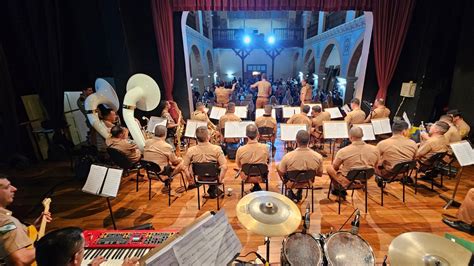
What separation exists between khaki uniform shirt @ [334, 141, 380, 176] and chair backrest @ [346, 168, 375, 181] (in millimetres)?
142

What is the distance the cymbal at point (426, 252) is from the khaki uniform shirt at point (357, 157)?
1999 millimetres

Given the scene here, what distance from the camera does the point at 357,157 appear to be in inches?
140

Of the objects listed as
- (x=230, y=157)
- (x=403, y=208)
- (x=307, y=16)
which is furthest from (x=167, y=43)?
(x=307, y=16)

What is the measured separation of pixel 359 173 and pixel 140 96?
4.35m

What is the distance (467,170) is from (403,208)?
282 centimetres

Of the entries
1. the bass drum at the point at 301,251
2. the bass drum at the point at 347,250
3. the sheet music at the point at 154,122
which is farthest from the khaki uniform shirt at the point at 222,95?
the bass drum at the point at 347,250

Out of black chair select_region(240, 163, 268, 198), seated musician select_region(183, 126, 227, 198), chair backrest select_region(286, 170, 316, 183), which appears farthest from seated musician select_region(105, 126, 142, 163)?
chair backrest select_region(286, 170, 316, 183)

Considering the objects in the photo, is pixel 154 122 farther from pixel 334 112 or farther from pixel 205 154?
pixel 334 112

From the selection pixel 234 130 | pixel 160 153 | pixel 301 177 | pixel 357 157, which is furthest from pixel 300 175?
pixel 160 153

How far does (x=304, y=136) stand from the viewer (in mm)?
3508

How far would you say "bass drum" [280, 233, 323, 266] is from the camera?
6.56ft

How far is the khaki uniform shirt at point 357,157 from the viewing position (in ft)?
11.7

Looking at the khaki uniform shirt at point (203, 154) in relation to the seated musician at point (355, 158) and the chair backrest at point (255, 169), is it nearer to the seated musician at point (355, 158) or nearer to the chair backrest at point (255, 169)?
the chair backrest at point (255, 169)

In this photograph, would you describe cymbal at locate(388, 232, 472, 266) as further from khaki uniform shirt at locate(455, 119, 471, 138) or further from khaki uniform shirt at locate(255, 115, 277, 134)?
khaki uniform shirt at locate(455, 119, 471, 138)
